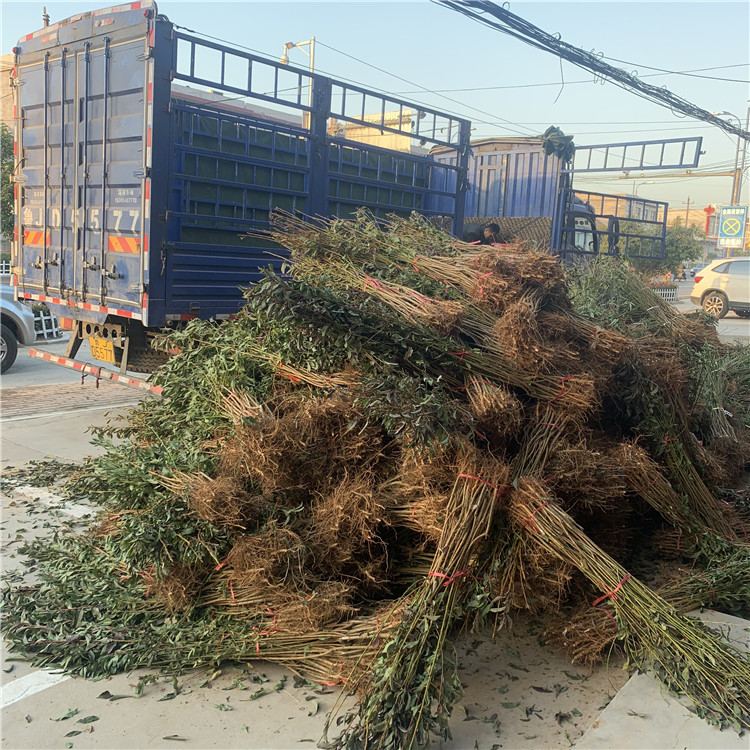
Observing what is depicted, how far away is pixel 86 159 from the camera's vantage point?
666cm

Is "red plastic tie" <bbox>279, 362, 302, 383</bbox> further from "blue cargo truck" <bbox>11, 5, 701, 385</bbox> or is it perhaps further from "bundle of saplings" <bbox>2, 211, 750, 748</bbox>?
"blue cargo truck" <bbox>11, 5, 701, 385</bbox>

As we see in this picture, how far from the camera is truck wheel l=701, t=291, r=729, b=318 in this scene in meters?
20.2

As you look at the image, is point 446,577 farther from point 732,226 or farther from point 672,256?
point 672,256

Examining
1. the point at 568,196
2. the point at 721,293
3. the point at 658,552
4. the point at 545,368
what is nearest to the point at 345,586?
the point at 545,368

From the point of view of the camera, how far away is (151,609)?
356 centimetres

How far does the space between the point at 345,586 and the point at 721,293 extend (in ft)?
66.3

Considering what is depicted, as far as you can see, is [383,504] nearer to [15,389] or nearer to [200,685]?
[200,685]

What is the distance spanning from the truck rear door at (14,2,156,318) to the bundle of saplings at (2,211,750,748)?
2.46m

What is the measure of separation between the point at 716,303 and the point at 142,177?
62.1 feet

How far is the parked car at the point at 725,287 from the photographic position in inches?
782

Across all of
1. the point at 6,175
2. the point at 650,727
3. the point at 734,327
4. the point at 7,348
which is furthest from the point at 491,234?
the point at 6,175

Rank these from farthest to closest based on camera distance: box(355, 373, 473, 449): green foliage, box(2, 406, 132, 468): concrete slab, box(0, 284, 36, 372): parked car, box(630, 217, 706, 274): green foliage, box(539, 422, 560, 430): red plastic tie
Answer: box(630, 217, 706, 274): green foliage < box(0, 284, 36, 372): parked car < box(2, 406, 132, 468): concrete slab < box(539, 422, 560, 430): red plastic tie < box(355, 373, 473, 449): green foliage

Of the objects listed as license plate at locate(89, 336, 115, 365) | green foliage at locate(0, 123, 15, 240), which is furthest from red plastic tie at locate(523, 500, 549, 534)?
green foliage at locate(0, 123, 15, 240)

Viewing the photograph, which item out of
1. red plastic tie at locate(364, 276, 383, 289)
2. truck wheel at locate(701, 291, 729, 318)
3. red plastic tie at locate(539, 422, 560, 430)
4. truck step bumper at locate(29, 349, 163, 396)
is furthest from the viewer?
truck wheel at locate(701, 291, 729, 318)
